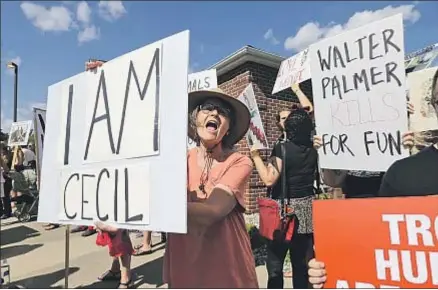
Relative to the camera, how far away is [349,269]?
4.38ft

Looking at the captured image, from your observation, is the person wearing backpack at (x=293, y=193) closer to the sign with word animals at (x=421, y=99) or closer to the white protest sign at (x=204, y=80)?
the sign with word animals at (x=421, y=99)

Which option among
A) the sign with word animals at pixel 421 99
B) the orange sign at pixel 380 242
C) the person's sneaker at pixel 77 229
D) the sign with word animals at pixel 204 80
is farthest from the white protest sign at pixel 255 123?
the person's sneaker at pixel 77 229

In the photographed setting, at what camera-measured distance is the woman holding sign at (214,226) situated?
1688 mm

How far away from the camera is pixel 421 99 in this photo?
83.1 inches

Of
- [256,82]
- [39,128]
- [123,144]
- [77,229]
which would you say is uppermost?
[256,82]

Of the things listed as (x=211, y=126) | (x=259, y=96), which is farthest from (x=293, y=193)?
(x=259, y=96)

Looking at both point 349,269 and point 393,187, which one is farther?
point 393,187

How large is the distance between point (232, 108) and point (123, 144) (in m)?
0.57

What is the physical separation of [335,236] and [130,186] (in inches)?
28.2

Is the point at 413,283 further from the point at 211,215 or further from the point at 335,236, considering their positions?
the point at 211,215

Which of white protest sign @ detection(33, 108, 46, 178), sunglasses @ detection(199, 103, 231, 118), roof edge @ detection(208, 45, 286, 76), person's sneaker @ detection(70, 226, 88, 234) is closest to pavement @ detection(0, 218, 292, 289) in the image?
person's sneaker @ detection(70, 226, 88, 234)

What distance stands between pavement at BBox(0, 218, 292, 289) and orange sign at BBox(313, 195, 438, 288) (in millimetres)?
2371

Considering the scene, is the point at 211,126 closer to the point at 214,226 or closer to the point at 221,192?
the point at 221,192

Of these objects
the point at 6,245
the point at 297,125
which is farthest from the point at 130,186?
the point at 6,245
